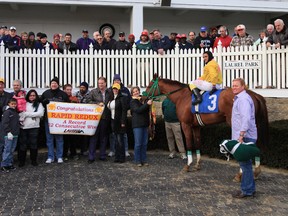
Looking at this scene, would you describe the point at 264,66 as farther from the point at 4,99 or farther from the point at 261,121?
the point at 4,99

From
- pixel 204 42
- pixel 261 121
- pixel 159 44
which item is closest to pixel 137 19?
pixel 159 44

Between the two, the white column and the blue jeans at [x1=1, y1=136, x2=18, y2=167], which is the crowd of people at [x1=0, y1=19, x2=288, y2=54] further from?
the blue jeans at [x1=1, y1=136, x2=18, y2=167]

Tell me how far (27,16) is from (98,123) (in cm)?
970

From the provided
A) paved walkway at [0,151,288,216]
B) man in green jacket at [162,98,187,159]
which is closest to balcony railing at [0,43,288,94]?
man in green jacket at [162,98,187,159]

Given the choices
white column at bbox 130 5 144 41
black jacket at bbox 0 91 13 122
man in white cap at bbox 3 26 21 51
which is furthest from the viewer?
white column at bbox 130 5 144 41

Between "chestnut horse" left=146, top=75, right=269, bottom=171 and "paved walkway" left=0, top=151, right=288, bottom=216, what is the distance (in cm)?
80

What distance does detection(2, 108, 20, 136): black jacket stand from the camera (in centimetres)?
851

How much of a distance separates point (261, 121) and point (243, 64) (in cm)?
467

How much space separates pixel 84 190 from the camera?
22.4 ft

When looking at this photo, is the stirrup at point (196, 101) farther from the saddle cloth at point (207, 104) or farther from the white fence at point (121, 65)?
the white fence at point (121, 65)

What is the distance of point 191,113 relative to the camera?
28.1 ft

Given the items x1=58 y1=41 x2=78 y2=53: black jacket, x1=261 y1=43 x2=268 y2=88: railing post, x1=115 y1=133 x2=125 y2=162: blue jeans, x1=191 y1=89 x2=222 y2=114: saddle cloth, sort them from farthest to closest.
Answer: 1. x1=58 y1=41 x2=78 y2=53: black jacket
2. x1=261 y1=43 x2=268 y2=88: railing post
3. x1=115 y1=133 x2=125 y2=162: blue jeans
4. x1=191 y1=89 x2=222 y2=114: saddle cloth

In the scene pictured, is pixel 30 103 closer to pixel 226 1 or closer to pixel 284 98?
pixel 284 98

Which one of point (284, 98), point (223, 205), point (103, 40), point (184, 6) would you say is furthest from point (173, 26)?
point (223, 205)
